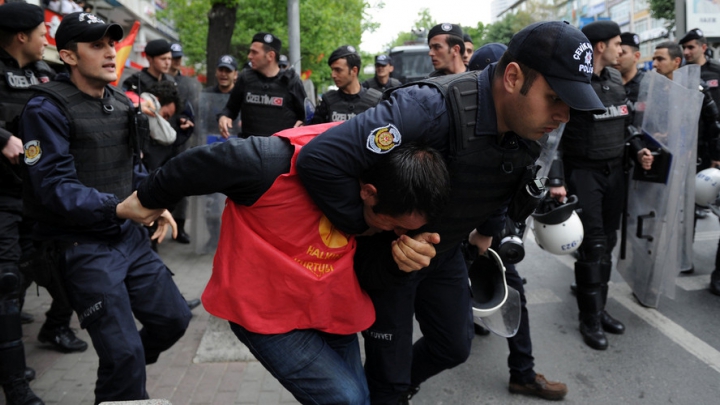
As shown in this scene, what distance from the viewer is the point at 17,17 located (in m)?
3.53

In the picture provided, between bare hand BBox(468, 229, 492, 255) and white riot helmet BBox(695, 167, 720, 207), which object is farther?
white riot helmet BBox(695, 167, 720, 207)

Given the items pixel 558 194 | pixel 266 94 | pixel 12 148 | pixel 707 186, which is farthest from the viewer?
pixel 266 94

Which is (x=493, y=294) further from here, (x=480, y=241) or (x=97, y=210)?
(x=97, y=210)

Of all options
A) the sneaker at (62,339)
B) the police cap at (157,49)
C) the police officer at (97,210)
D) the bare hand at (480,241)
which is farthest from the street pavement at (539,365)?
the police cap at (157,49)

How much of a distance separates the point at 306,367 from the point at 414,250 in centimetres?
56

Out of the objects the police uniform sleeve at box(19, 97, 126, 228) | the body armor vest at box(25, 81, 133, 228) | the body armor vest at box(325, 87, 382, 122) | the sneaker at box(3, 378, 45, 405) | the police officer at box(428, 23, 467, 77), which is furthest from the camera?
the body armor vest at box(325, 87, 382, 122)

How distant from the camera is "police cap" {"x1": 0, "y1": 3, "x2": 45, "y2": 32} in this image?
351cm

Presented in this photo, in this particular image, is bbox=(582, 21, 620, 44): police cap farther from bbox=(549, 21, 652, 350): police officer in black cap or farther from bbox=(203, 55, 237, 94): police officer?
bbox=(203, 55, 237, 94): police officer

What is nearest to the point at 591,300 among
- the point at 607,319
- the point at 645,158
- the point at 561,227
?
the point at 607,319

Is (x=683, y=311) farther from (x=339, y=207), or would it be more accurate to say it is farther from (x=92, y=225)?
(x=92, y=225)

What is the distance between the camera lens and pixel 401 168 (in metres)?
1.86

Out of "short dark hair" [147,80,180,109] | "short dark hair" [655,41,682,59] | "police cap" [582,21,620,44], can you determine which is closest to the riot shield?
"police cap" [582,21,620,44]

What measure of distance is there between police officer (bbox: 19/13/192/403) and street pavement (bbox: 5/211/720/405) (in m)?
0.72

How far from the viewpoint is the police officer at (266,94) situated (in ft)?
19.0
